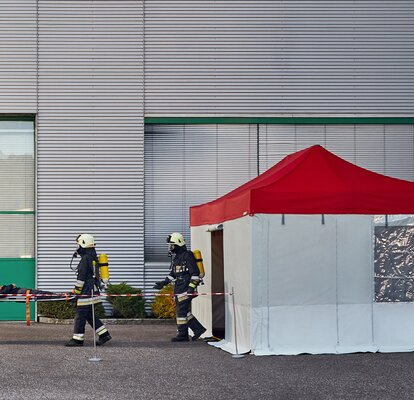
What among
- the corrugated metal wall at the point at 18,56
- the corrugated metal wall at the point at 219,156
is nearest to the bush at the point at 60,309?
the corrugated metal wall at the point at 219,156

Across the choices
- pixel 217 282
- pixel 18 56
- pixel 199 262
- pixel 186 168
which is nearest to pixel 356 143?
pixel 186 168

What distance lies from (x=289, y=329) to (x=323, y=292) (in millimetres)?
806

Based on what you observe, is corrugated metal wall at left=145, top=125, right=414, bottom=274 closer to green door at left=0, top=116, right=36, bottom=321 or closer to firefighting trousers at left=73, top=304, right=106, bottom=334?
green door at left=0, top=116, right=36, bottom=321

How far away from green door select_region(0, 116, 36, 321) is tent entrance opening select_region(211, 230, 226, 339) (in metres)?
8.13

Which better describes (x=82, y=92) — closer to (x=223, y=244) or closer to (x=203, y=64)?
(x=203, y=64)

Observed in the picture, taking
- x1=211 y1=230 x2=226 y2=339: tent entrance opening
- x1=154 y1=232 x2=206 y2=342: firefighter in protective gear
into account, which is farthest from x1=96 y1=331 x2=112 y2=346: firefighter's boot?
x1=211 y1=230 x2=226 y2=339: tent entrance opening

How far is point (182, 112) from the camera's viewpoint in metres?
28.2

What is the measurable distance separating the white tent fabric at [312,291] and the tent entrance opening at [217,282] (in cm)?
258

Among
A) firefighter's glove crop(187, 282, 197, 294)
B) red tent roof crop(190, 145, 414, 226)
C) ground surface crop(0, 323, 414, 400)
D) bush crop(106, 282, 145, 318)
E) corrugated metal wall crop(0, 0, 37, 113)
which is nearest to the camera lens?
ground surface crop(0, 323, 414, 400)

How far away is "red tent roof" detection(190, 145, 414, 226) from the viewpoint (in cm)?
1777

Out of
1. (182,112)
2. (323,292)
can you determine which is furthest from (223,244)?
(182,112)

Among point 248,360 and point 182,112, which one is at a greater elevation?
point 182,112

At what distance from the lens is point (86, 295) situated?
771 inches

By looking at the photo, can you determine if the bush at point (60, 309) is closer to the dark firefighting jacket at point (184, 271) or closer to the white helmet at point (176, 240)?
the dark firefighting jacket at point (184, 271)
